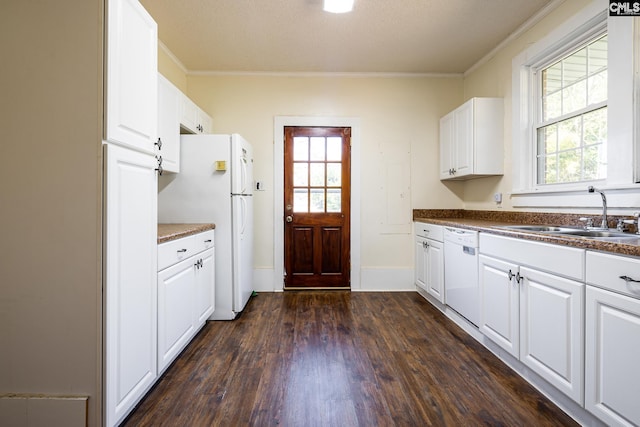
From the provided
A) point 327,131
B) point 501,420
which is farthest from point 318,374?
point 327,131

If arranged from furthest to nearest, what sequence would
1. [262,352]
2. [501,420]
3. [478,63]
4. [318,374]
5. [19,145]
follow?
[478,63] < [262,352] < [318,374] < [501,420] < [19,145]

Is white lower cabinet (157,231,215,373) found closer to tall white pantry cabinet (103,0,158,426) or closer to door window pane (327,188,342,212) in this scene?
tall white pantry cabinet (103,0,158,426)

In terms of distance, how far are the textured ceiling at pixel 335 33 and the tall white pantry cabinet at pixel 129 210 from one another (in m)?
1.24

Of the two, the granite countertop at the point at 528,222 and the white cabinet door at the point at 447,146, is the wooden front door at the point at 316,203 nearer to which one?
the granite countertop at the point at 528,222

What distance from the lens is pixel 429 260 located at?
342 cm

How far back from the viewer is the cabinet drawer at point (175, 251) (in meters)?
1.87

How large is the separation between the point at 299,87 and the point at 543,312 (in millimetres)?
3326

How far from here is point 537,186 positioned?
276cm

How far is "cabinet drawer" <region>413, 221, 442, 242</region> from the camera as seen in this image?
3176mm

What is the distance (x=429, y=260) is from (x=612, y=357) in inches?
82.8

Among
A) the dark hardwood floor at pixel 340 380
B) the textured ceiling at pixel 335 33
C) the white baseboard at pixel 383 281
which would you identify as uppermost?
the textured ceiling at pixel 335 33

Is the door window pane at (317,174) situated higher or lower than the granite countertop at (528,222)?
higher

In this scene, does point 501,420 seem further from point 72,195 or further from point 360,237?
point 360,237

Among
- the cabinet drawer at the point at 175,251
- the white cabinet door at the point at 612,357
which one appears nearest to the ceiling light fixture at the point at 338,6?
the cabinet drawer at the point at 175,251
